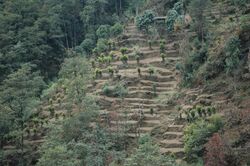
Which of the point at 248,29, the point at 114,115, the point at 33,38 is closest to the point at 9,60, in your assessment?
the point at 33,38

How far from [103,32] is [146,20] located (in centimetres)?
547

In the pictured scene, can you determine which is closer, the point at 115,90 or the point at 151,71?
the point at 115,90

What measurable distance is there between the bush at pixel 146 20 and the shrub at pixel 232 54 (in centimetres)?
1338

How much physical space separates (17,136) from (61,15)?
21.3 m

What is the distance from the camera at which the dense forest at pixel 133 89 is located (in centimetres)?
2688

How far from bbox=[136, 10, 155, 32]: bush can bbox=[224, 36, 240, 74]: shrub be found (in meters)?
13.4

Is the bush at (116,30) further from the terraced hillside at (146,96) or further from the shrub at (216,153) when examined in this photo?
the shrub at (216,153)

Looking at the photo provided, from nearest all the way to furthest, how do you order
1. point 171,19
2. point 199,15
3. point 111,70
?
point 111,70 < point 199,15 < point 171,19

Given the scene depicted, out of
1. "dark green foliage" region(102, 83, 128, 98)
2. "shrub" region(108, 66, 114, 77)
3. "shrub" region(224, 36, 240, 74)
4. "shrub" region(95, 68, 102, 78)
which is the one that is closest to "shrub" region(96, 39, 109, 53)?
"shrub" region(95, 68, 102, 78)

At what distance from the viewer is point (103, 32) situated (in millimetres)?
46844

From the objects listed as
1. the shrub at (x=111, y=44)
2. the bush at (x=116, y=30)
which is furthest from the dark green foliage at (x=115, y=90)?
the bush at (x=116, y=30)

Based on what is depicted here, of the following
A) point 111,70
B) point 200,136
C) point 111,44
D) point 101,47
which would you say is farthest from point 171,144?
point 111,44

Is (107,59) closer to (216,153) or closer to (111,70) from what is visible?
(111,70)

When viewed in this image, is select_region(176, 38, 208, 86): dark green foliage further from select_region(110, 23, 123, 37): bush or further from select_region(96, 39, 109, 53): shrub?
select_region(110, 23, 123, 37): bush
